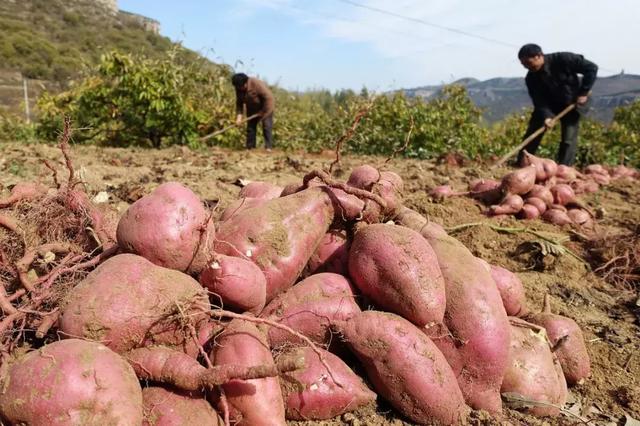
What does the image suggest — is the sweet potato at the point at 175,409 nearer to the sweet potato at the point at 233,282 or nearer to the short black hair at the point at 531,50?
the sweet potato at the point at 233,282

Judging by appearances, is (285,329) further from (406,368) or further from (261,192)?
(261,192)

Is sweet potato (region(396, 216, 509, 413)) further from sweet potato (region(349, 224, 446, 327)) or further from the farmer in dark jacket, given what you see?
the farmer in dark jacket

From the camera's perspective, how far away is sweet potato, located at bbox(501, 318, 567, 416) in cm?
201

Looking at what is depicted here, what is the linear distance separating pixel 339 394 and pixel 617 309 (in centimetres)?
253

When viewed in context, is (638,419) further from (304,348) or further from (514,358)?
(304,348)

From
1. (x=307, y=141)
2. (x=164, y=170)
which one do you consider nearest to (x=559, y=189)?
(x=164, y=170)

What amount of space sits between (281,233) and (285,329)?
1.68 ft

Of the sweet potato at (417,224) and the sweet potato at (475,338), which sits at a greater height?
the sweet potato at (417,224)

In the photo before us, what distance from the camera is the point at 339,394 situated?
5.78ft

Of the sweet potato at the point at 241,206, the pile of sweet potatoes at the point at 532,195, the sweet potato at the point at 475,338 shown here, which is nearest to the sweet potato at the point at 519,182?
the pile of sweet potatoes at the point at 532,195

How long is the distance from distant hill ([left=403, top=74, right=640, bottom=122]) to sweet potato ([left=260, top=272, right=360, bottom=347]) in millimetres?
12266

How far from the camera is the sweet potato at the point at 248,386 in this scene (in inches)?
62.2

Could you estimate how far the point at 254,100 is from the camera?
1020cm

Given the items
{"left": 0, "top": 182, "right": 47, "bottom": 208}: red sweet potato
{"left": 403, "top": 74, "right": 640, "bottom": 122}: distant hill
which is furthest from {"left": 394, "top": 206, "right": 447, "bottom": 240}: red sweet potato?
{"left": 403, "top": 74, "right": 640, "bottom": 122}: distant hill
